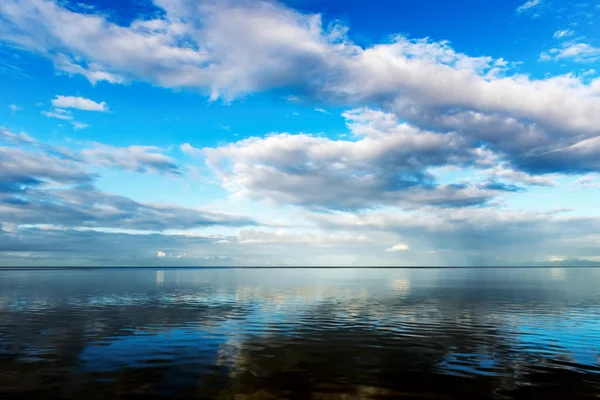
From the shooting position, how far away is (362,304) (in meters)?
56.8

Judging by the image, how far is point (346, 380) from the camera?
20391mm

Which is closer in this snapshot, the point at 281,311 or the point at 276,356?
the point at 276,356

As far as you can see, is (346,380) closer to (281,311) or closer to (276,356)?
(276,356)

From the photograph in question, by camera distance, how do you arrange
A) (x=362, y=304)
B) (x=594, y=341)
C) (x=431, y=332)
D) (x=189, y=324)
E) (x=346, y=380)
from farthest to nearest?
(x=362, y=304) → (x=189, y=324) → (x=431, y=332) → (x=594, y=341) → (x=346, y=380)

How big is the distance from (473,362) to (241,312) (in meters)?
28.7

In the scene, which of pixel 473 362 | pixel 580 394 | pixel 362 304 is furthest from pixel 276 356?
pixel 362 304

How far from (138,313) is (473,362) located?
117ft

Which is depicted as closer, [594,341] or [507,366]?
[507,366]

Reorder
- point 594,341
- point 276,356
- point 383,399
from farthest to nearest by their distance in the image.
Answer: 1. point 594,341
2. point 276,356
3. point 383,399

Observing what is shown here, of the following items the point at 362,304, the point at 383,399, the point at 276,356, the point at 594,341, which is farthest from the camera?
the point at 362,304

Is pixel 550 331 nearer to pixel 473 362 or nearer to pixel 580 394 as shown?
pixel 473 362

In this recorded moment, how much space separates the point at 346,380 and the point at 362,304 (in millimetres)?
37429

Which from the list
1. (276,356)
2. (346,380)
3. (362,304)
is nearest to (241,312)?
(362,304)

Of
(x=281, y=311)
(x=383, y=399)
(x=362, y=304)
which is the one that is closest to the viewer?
(x=383, y=399)
